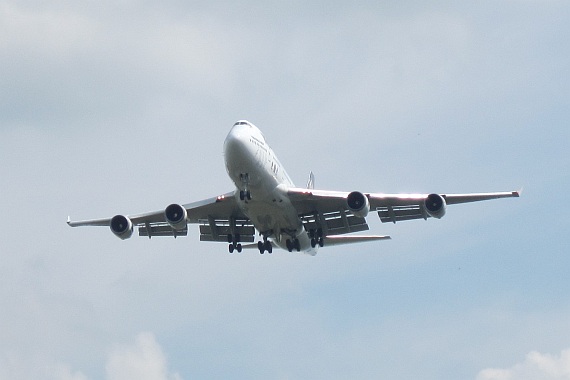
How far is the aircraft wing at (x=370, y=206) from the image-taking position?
177ft

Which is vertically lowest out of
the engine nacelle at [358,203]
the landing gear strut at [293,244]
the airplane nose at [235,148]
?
the landing gear strut at [293,244]

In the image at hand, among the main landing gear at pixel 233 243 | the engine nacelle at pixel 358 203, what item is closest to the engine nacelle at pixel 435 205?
the engine nacelle at pixel 358 203

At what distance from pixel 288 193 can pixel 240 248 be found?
6.17 meters

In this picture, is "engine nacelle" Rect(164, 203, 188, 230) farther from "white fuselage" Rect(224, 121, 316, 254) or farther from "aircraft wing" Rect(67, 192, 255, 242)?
"white fuselage" Rect(224, 121, 316, 254)

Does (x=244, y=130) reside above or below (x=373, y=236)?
above

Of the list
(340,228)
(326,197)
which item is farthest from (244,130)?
(340,228)

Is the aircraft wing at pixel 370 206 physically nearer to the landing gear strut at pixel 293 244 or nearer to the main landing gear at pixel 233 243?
the landing gear strut at pixel 293 244

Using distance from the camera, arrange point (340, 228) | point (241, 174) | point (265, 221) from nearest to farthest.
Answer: point (241, 174) < point (265, 221) < point (340, 228)

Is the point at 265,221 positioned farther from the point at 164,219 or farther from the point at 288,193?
the point at 164,219

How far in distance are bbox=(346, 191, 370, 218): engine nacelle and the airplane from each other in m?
0.05

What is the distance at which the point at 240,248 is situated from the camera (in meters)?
58.6

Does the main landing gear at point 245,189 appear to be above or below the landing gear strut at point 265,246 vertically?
above

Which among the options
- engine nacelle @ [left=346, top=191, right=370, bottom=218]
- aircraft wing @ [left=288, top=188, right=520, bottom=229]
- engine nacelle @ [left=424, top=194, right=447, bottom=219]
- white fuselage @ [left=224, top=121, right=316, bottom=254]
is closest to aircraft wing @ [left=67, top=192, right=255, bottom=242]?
white fuselage @ [left=224, top=121, right=316, bottom=254]

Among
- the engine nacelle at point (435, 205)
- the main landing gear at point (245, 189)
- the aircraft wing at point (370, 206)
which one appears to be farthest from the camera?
the aircraft wing at point (370, 206)
